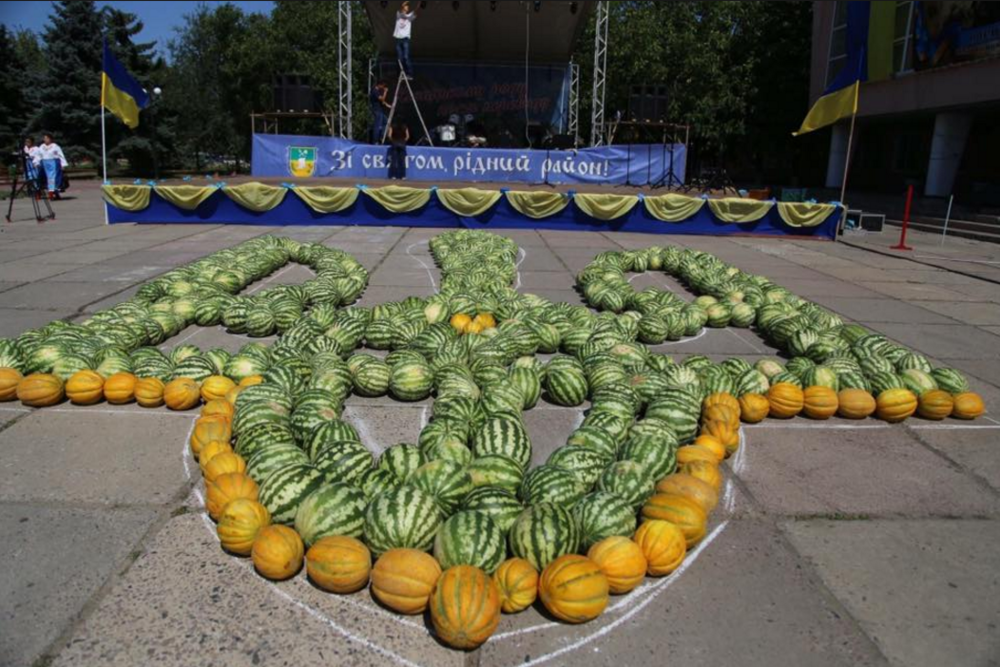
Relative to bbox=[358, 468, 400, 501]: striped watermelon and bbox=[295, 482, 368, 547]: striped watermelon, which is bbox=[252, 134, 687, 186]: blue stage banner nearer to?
bbox=[358, 468, 400, 501]: striped watermelon

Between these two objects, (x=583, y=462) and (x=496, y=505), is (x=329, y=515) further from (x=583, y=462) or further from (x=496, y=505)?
(x=583, y=462)

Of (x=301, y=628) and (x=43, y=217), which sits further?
(x=43, y=217)

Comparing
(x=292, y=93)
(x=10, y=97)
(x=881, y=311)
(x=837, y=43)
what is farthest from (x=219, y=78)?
(x=881, y=311)

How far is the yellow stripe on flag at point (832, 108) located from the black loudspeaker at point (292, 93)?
1725cm

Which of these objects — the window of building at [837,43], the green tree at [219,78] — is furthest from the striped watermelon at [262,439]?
the green tree at [219,78]

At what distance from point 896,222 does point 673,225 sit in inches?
459

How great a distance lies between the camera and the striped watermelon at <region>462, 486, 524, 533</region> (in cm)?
359

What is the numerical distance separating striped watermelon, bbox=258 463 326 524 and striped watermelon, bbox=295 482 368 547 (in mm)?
92

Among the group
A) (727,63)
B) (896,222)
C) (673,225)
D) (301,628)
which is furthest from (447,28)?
(301,628)

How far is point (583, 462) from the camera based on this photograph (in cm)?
414

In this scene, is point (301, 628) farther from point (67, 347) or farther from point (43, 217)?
point (43, 217)

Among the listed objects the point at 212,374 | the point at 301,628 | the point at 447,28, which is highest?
the point at 447,28

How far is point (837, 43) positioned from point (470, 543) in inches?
1374

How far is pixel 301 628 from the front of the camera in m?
3.08
